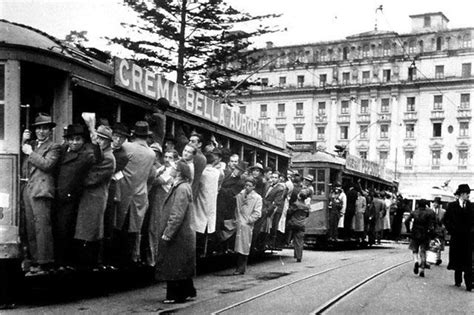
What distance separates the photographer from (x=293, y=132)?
6925 centimetres

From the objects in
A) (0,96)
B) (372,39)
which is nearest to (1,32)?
(0,96)

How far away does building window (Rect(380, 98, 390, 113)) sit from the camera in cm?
6469

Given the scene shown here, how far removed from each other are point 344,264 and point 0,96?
8.61 m

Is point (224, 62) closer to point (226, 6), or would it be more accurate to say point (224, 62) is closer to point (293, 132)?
point (226, 6)

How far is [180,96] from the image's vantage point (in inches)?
389

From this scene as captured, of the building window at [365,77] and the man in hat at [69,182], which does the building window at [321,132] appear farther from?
the man in hat at [69,182]

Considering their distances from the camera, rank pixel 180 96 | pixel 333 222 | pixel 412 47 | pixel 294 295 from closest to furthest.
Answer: pixel 294 295 < pixel 180 96 < pixel 333 222 < pixel 412 47

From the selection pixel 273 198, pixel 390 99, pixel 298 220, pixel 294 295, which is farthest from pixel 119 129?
pixel 390 99

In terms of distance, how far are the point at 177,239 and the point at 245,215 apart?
12.4 ft

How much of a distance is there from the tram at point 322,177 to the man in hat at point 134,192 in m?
10.1

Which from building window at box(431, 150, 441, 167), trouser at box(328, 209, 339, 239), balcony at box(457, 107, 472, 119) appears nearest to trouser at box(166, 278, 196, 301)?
trouser at box(328, 209, 339, 239)

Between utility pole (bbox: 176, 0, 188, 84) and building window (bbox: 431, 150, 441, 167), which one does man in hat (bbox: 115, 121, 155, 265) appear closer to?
utility pole (bbox: 176, 0, 188, 84)

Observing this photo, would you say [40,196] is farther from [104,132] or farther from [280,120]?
[280,120]

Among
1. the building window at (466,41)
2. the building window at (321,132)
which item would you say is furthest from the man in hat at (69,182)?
the building window at (321,132)
